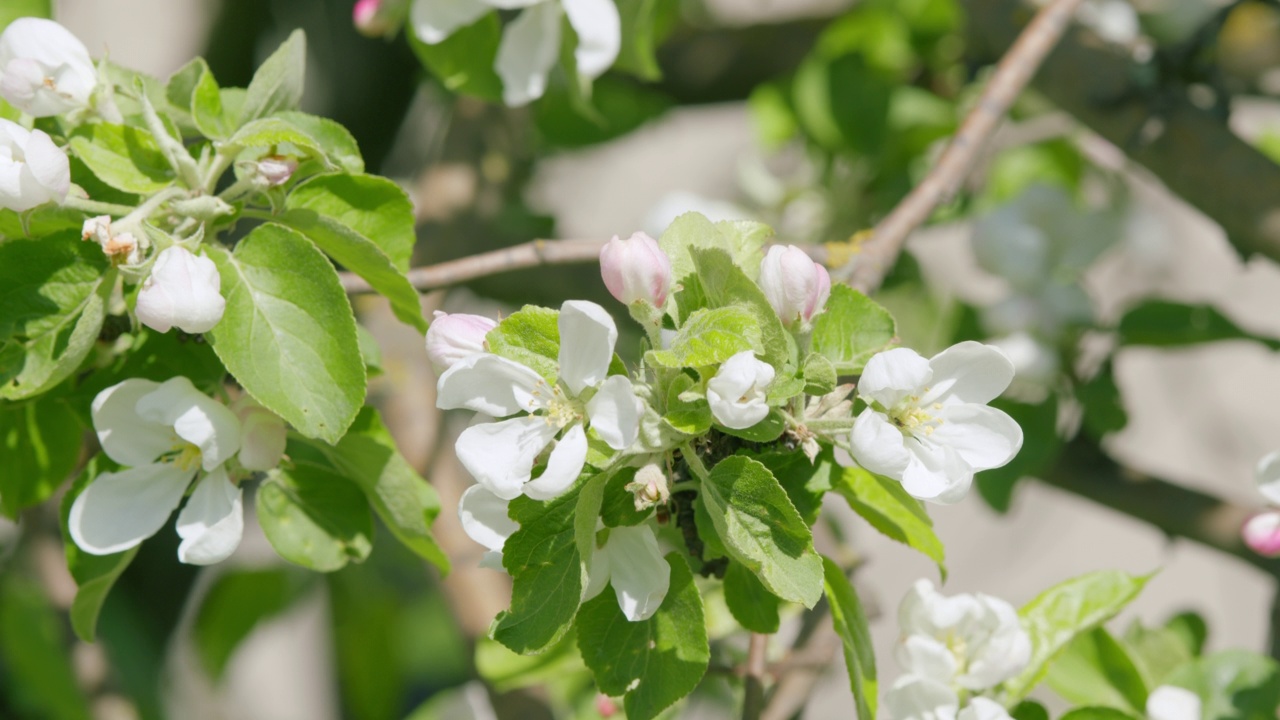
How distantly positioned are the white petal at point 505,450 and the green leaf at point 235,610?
1.36m

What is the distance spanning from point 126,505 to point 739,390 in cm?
44

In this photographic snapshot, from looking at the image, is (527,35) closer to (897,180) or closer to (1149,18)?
(897,180)

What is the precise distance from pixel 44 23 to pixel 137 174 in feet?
0.38

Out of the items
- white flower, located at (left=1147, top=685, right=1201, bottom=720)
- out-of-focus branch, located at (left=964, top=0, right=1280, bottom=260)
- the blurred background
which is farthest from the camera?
the blurred background

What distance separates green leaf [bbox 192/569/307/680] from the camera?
1.84 metres

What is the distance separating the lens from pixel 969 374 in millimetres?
670

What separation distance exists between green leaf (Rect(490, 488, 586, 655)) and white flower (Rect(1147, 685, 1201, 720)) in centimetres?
55

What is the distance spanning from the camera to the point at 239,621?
1843mm

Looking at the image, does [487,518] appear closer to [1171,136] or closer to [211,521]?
[211,521]

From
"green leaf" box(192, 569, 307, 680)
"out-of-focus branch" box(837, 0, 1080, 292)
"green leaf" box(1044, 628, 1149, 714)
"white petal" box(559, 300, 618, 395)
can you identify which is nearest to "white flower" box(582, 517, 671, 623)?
"white petal" box(559, 300, 618, 395)

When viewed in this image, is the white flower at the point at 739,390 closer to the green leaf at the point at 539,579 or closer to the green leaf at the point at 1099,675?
the green leaf at the point at 539,579

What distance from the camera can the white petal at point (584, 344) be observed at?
0.60m

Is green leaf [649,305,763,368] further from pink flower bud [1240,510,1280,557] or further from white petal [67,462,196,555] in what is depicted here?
pink flower bud [1240,510,1280,557]

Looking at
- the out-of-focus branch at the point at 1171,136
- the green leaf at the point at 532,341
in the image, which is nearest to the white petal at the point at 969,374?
the green leaf at the point at 532,341
